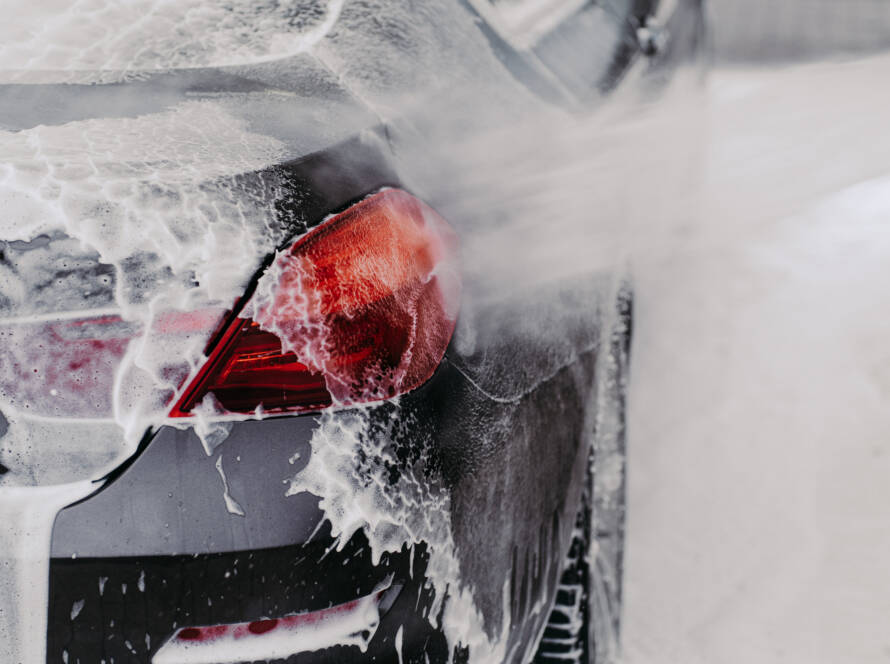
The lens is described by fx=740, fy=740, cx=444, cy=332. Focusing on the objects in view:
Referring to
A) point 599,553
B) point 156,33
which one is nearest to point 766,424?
point 599,553

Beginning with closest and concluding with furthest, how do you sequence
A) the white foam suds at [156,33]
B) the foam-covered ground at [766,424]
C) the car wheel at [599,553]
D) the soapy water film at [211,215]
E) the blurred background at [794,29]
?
the soapy water film at [211,215]
the white foam suds at [156,33]
the car wheel at [599,553]
the foam-covered ground at [766,424]
the blurred background at [794,29]

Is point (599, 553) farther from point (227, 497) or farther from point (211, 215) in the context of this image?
point (211, 215)

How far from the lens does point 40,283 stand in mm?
831

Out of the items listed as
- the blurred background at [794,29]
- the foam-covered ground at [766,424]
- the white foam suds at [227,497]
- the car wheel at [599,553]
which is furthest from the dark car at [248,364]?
the blurred background at [794,29]

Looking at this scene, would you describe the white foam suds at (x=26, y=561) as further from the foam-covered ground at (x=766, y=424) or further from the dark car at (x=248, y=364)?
the foam-covered ground at (x=766, y=424)

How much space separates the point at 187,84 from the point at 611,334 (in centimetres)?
138

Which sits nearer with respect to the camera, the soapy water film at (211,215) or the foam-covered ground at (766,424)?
the soapy water film at (211,215)

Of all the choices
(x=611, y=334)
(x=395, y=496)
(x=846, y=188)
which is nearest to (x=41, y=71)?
(x=395, y=496)

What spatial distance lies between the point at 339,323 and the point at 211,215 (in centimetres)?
20

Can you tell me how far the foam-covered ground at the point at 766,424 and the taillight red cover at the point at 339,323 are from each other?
1496mm

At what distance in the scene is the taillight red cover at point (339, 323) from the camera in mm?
892

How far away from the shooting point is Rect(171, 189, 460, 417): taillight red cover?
89 cm

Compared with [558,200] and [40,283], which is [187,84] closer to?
[40,283]

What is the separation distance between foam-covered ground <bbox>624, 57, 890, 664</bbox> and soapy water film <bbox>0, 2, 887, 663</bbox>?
29 centimetres
